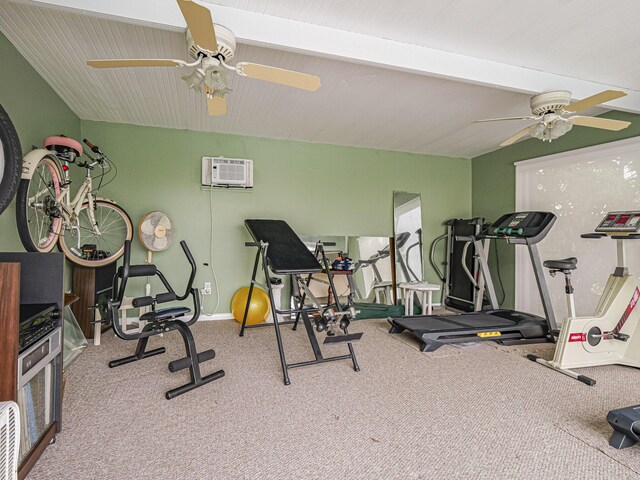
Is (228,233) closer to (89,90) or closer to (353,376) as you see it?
(89,90)

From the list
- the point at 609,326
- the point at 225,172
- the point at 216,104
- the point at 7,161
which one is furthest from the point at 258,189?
the point at 609,326

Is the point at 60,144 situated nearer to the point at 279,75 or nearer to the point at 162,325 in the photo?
the point at 162,325

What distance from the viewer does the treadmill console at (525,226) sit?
124 inches

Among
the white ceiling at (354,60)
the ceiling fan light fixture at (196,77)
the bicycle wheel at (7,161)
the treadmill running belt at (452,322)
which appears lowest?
the treadmill running belt at (452,322)

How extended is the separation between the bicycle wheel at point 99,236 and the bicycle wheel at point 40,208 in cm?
23

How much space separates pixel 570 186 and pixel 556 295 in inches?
52.4

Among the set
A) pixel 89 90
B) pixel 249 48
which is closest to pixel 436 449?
pixel 249 48

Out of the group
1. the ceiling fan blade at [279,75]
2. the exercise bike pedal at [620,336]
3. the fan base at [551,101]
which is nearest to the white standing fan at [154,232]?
the ceiling fan blade at [279,75]

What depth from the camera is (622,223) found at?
8.47 ft

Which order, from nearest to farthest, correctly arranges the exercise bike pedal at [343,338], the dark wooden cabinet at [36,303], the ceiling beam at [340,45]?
1. the dark wooden cabinet at [36,303]
2. the ceiling beam at [340,45]
3. the exercise bike pedal at [343,338]

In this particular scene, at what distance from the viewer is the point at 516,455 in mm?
1579

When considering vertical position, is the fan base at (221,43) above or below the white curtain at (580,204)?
above

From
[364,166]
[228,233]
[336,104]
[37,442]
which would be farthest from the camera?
[364,166]

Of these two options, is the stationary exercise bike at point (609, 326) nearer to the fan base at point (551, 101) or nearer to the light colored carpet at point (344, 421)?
the light colored carpet at point (344, 421)
